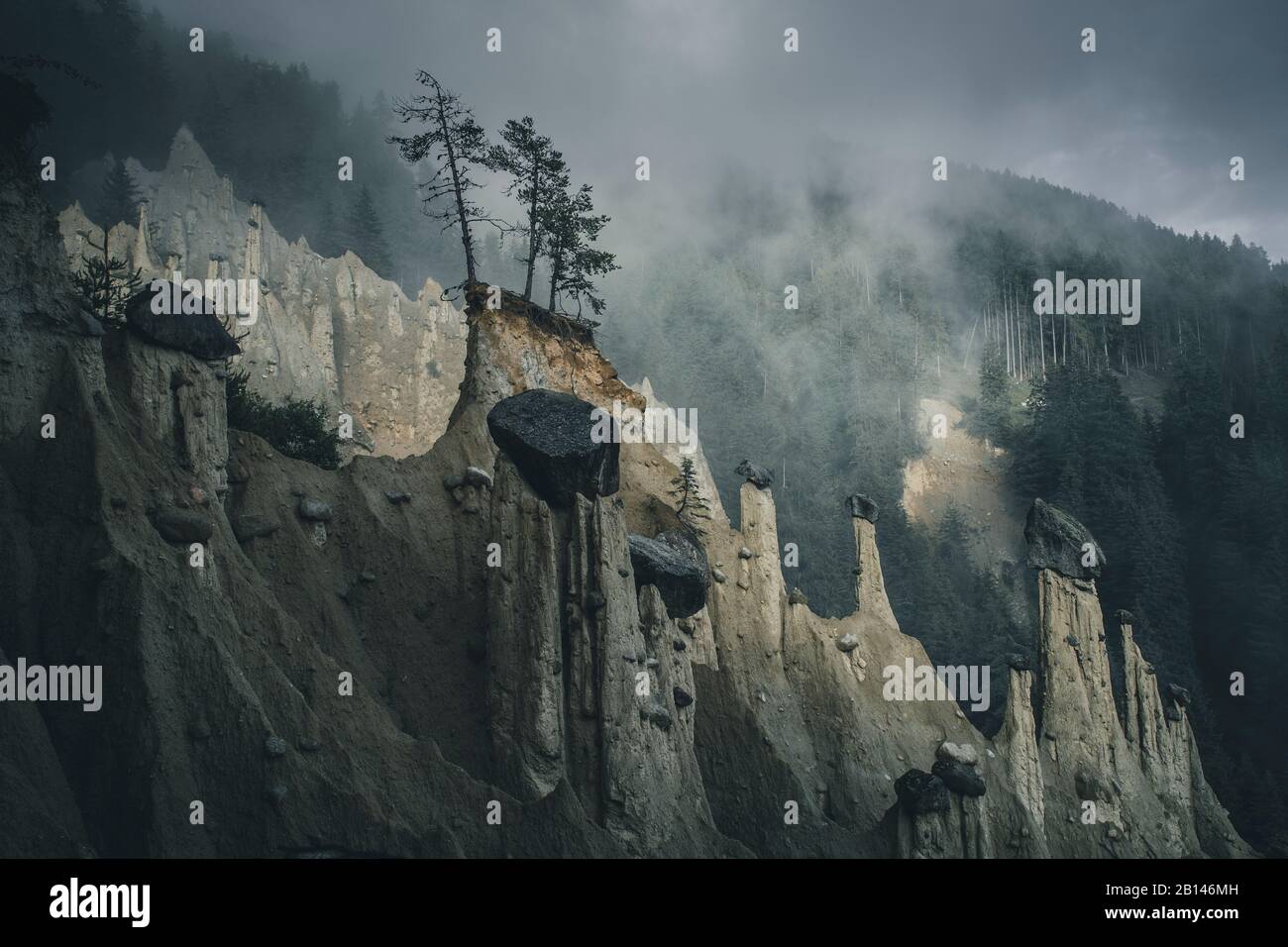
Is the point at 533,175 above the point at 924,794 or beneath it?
above

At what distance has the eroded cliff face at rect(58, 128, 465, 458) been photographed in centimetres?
5206

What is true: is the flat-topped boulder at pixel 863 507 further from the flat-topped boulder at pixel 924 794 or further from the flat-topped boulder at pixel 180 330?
the flat-topped boulder at pixel 180 330

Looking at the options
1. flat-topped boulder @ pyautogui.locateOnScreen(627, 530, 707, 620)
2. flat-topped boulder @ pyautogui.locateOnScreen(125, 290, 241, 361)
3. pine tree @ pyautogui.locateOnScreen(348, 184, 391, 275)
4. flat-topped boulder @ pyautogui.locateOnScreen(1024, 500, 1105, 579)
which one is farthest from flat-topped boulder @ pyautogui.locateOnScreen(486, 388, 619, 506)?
pine tree @ pyautogui.locateOnScreen(348, 184, 391, 275)

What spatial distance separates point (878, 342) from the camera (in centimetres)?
10375

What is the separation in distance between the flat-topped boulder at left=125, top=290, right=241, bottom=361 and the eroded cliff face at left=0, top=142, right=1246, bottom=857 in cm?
29

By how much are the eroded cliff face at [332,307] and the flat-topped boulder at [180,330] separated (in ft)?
107

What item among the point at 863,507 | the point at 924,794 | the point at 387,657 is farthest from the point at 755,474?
the point at 387,657

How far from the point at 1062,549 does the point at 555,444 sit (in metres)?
24.7

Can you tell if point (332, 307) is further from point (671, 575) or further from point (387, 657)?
point (387, 657)

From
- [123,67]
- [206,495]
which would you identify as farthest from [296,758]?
[123,67]

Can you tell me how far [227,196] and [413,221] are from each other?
41.4m

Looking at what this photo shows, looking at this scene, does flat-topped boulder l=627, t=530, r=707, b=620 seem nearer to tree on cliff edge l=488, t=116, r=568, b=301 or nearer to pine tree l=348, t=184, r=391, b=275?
tree on cliff edge l=488, t=116, r=568, b=301
